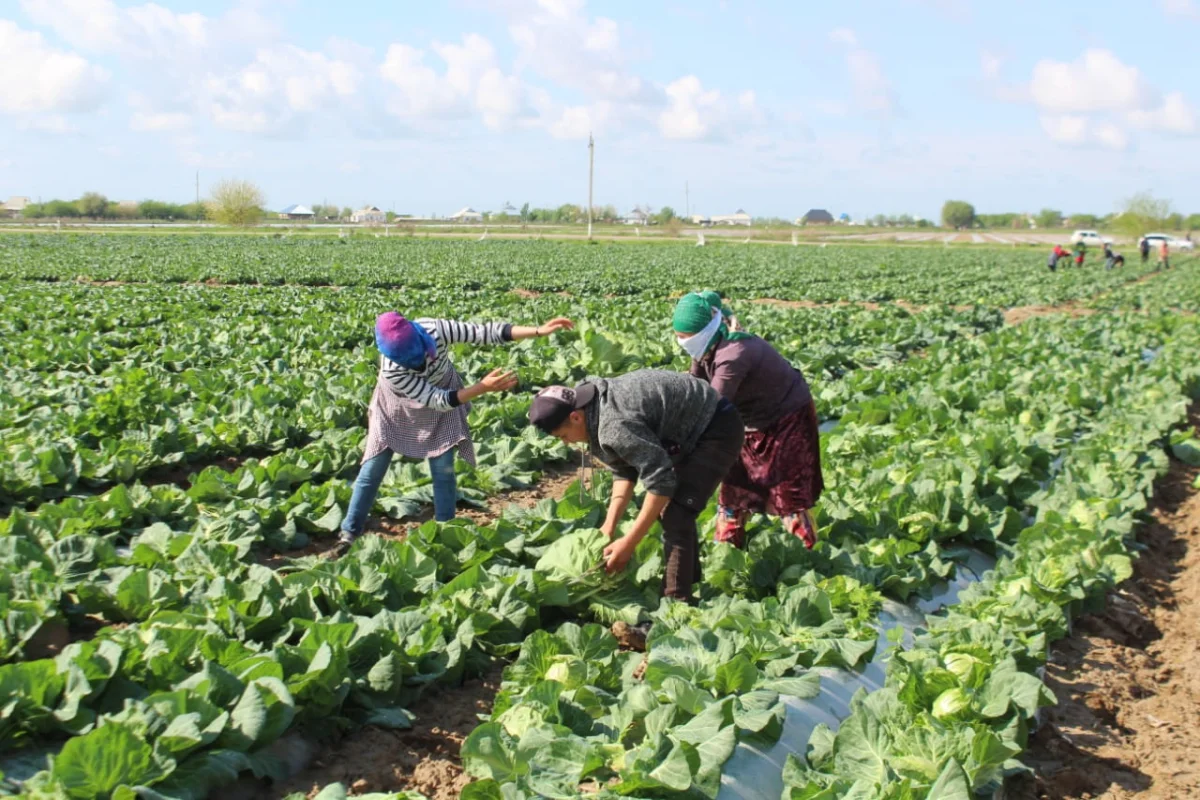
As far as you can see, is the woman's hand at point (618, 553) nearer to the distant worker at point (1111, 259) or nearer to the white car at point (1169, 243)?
the distant worker at point (1111, 259)

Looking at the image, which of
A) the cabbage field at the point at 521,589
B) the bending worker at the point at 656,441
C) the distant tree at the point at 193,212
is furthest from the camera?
the distant tree at the point at 193,212

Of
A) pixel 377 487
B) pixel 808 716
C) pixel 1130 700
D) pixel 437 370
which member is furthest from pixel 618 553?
pixel 1130 700

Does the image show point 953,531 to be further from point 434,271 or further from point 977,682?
point 434,271

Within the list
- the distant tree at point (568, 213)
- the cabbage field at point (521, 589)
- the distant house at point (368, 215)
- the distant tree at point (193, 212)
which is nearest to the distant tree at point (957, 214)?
the distant tree at point (568, 213)

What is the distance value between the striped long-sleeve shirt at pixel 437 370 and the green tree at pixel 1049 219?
13798 cm

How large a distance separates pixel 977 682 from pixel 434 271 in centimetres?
2775

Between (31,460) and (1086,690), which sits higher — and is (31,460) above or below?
above

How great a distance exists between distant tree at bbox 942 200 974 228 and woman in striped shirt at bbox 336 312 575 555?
436 feet

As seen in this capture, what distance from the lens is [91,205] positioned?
10188 cm

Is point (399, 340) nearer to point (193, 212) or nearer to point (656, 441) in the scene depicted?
point (656, 441)

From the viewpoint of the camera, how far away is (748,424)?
16.3 feet

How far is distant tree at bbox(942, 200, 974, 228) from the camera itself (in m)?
130

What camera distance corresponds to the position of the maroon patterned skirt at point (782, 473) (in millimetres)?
4910

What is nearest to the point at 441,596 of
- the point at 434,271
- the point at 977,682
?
the point at 977,682
